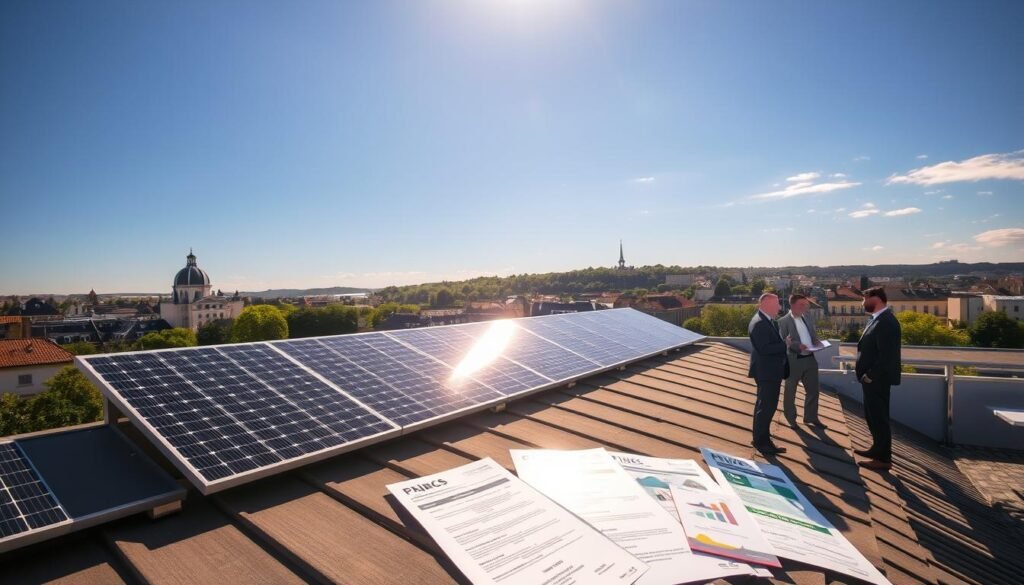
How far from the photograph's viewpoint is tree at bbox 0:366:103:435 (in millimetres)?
25922

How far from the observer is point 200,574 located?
247cm

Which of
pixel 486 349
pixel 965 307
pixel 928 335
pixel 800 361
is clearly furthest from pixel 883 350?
pixel 965 307

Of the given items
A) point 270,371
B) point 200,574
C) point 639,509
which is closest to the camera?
point 200,574

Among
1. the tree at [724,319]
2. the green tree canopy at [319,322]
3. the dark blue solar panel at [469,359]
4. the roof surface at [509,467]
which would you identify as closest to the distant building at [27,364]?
the dark blue solar panel at [469,359]

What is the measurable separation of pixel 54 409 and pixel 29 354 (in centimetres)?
1976

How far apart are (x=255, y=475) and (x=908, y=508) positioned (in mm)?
6534

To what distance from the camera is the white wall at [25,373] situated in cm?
3912

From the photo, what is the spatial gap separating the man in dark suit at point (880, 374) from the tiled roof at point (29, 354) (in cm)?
5643

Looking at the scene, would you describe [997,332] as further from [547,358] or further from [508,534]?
[508,534]

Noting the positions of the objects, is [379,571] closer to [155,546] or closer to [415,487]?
[415,487]

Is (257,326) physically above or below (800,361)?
below

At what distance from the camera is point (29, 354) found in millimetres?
40781

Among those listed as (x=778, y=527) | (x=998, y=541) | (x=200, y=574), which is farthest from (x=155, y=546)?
(x=998, y=541)

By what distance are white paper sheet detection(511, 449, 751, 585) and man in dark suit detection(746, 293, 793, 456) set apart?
2251 millimetres
